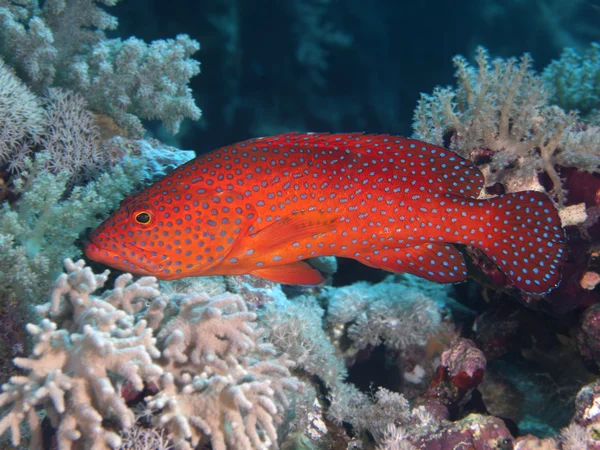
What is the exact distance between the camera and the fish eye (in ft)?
10.9

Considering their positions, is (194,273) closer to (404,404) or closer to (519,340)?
(404,404)

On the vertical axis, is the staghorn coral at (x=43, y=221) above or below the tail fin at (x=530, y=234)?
below

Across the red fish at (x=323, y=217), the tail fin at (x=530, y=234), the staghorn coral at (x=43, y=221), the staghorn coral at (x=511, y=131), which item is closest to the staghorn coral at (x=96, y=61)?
the staghorn coral at (x=43, y=221)

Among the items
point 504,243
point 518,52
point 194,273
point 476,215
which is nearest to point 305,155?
point 194,273

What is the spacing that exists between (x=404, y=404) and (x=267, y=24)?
9.24m

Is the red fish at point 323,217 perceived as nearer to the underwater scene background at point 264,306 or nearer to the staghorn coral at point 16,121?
the underwater scene background at point 264,306

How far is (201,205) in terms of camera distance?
347 cm

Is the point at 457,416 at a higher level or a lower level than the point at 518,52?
lower

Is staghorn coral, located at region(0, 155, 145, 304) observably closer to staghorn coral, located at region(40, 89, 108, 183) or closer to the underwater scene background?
the underwater scene background

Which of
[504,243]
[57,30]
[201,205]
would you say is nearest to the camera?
[201,205]

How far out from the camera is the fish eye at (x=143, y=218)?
3.31 m

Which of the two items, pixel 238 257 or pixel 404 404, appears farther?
pixel 404 404

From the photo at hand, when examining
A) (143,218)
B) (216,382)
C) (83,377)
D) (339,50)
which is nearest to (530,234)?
(216,382)

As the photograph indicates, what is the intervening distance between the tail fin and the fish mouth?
9.91 feet
